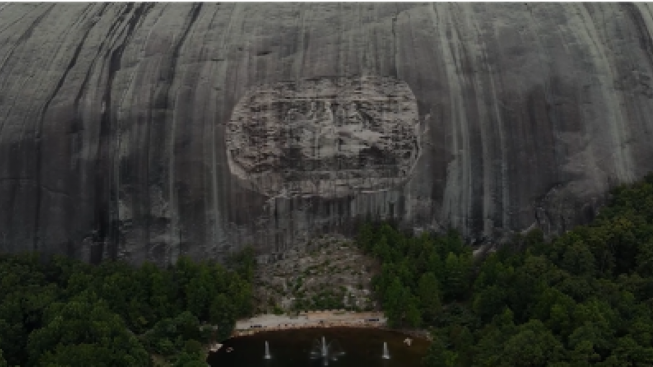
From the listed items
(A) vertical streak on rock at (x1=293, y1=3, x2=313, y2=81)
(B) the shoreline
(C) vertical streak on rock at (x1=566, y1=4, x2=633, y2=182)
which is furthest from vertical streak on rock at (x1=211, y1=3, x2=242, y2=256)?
(C) vertical streak on rock at (x1=566, y1=4, x2=633, y2=182)

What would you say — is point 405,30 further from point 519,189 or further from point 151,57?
point 151,57

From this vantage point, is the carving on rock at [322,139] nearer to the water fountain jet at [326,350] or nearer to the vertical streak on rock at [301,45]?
the vertical streak on rock at [301,45]

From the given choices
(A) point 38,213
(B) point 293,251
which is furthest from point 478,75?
(A) point 38,213

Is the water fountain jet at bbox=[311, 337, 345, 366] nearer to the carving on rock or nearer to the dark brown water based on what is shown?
the dark brown water

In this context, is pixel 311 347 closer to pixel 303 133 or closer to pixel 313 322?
pixel 313 322

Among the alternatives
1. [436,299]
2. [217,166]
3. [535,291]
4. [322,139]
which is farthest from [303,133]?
[535,291]

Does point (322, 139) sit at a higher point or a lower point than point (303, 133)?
lower
